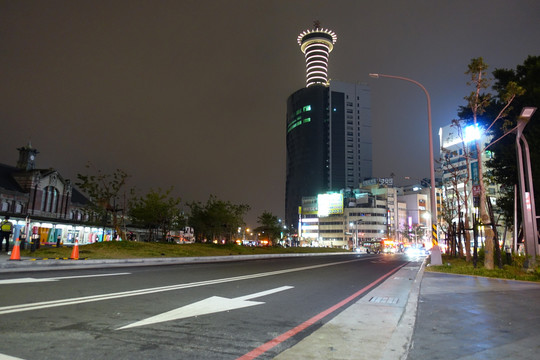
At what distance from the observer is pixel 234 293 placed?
8867 millimetres

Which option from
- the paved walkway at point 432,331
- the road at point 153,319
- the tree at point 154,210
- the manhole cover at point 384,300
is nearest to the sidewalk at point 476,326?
the paved walkway at point 432,331

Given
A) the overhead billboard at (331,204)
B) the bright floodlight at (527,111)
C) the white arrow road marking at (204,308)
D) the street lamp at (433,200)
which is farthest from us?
the overhead billboard at (331,204)

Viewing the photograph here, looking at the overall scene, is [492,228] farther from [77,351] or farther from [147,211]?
[147,211]

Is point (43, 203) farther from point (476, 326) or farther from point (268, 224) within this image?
point (476, 326)

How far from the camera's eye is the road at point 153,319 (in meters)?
4.16

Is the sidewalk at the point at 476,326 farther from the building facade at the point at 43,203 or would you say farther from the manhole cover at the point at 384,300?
the building facade at the point at 43,203

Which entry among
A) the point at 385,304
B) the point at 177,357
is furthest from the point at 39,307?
the point at 385,304

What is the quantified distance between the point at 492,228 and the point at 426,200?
17906 cm

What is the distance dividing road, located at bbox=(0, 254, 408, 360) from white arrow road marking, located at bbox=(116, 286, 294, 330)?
16 millimetres

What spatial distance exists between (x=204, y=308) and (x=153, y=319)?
124cm

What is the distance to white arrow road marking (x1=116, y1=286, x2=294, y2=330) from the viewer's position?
18.7ft

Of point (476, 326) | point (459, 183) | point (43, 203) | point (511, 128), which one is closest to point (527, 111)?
point (511, 128)

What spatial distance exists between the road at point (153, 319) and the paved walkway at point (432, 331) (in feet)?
1.69

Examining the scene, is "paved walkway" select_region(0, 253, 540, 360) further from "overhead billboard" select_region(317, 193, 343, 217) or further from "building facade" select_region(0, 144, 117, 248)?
"overhead billboard" select_region(317, 193, 343, 217)
